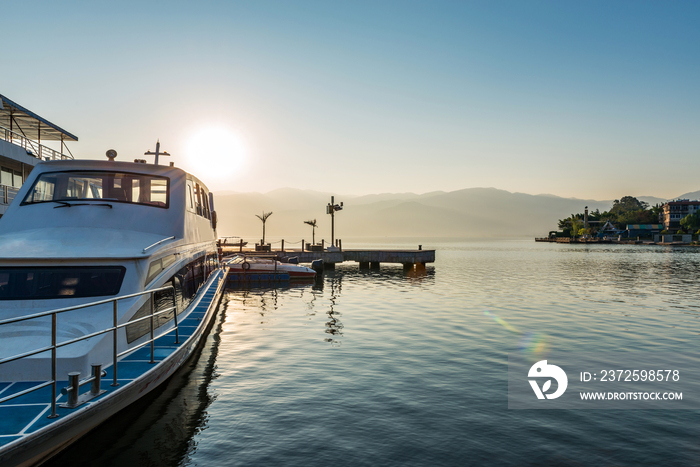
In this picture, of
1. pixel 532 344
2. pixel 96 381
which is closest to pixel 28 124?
pixel 96 381

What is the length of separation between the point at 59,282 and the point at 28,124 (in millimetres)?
28849

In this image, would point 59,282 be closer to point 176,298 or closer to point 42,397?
point 42,397

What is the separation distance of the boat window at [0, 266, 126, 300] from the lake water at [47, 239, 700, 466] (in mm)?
2521

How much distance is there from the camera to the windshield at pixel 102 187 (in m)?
10.3

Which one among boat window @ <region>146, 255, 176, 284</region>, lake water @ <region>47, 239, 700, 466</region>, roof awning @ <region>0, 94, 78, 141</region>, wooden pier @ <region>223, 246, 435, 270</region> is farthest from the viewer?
wooden pier @ <region>223, 246, 435, 270</region>

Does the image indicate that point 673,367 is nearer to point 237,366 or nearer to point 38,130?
point 237,366

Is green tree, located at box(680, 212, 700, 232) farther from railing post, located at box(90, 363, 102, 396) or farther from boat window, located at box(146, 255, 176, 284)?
railing post, located at box(90, 363, 102, 396)

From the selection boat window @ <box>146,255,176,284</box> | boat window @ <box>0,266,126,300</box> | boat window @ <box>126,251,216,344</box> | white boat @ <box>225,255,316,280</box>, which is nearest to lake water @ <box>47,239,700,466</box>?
boat window @ <box>126,251,216,344</box>

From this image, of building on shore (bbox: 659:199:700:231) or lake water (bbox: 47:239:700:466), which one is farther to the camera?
building on shore (bbox: 659:199:700:231)

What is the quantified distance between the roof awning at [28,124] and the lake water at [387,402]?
758 inches

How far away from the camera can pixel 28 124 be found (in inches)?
1169

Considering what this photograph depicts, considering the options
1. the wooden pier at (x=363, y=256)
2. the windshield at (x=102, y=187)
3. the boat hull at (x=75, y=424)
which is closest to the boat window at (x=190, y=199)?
the windshield at (x=102, y=187)

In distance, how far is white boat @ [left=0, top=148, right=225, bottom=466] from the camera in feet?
18.6

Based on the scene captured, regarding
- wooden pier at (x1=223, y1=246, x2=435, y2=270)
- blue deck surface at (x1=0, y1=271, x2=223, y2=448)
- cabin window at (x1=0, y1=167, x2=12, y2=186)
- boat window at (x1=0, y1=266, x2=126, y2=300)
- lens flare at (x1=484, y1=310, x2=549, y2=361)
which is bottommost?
lens flare at (x1=484, y1=310, x2=549, y2=361)
